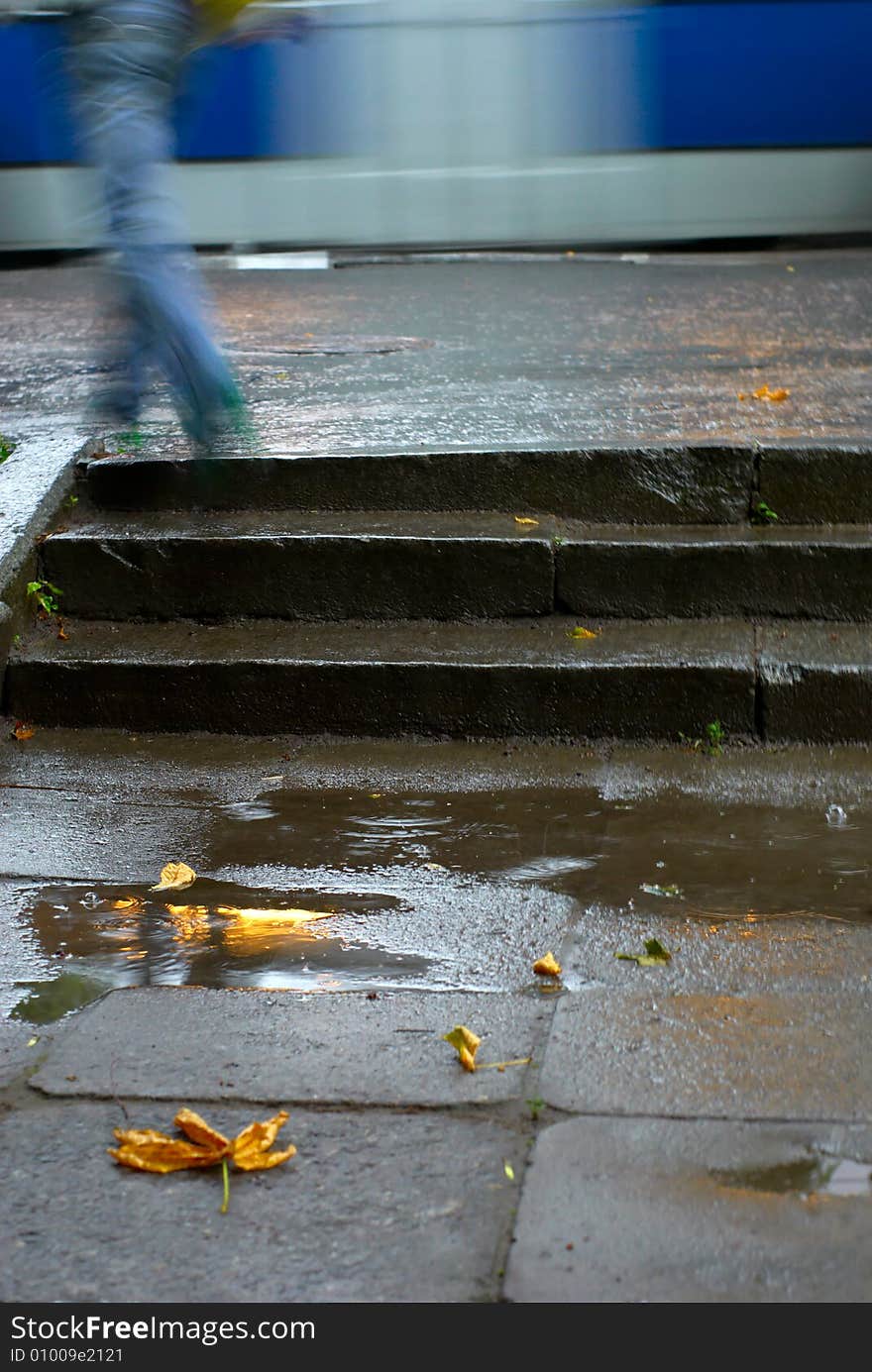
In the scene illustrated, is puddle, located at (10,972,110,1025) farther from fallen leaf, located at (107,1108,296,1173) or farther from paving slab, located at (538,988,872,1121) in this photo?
paving slab, located at (538,988,872,1121)

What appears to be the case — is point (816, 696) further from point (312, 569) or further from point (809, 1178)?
point (809, 1178)

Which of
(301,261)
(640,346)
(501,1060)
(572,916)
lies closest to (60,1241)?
(501,1060)

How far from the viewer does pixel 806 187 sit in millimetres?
9219

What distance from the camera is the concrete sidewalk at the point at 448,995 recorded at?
2.06m

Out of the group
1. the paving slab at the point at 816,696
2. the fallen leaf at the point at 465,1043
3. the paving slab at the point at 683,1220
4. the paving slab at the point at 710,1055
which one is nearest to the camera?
the paving slab at the point at 683,1220

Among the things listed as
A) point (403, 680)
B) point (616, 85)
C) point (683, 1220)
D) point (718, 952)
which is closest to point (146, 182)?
point (403, 680)

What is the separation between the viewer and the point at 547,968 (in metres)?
2.80

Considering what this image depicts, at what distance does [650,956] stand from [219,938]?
878mm

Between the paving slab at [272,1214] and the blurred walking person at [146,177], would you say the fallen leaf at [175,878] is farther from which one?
the blurred walking person at [146,177]

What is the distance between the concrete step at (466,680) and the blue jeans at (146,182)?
2.71ft

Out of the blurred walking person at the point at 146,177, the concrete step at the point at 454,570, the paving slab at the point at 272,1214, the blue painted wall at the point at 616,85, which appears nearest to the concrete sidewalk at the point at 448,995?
A: the paving slab at the point at 272,1214

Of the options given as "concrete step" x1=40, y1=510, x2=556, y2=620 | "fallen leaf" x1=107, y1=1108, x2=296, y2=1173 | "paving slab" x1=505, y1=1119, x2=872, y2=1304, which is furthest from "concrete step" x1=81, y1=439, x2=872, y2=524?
"fallen leaf" x1=107, y1=1108, x2=296, y2=1173

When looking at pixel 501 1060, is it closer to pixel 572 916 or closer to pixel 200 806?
pixel 572 916
